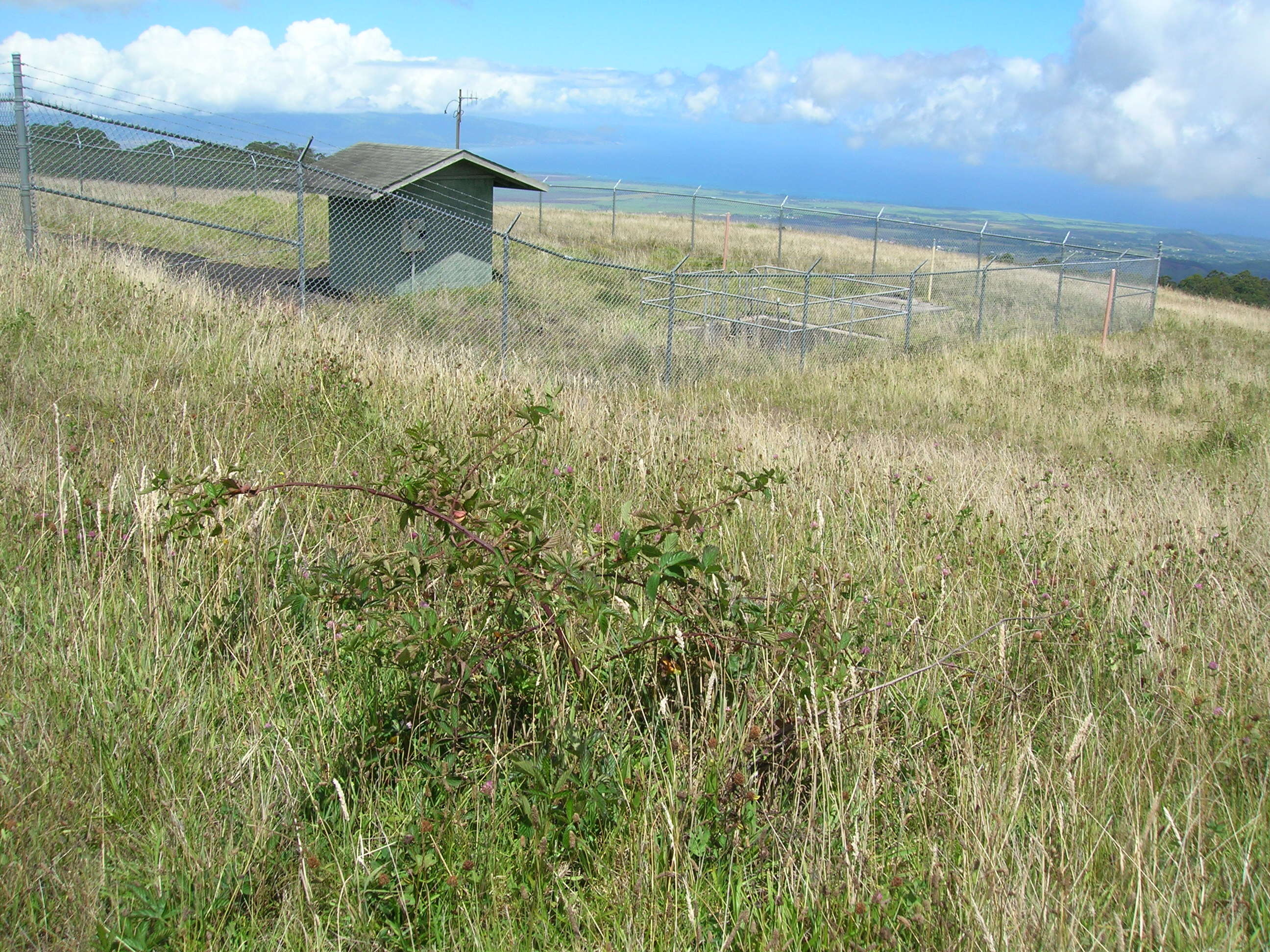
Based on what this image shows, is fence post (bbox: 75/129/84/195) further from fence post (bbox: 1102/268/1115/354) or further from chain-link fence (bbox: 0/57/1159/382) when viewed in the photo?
fence post (bbox: 1102/268/1115/354)

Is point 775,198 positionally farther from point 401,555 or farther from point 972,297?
point 401,555

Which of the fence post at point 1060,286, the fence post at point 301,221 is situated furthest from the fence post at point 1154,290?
the fence post at point 301,221

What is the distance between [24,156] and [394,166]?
28.9 ft

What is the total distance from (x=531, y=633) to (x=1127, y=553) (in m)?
3.57

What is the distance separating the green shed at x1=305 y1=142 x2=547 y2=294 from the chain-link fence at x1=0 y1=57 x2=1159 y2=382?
0.04m

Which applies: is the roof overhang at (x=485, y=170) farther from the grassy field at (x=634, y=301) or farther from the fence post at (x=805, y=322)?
the fence post at (x=805, y=322)

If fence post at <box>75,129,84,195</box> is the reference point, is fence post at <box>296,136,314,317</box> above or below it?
below

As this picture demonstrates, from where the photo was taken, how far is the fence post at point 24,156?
9.29 metres

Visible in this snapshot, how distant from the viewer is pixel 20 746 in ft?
7.65

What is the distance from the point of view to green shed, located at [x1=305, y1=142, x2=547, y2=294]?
53.9 ft

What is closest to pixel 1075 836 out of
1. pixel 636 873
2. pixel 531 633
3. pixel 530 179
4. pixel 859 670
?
pixel 859 670

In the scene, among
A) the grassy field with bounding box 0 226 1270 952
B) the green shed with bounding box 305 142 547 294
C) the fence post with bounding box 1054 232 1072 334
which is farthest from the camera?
the fence post with bounding box 1054 232 1072 334

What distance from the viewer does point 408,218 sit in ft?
55.7

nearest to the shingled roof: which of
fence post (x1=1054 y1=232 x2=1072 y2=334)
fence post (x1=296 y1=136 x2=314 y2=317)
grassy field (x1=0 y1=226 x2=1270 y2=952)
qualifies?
fence post (x1=296 y1=136 x2=314 y2=317)
